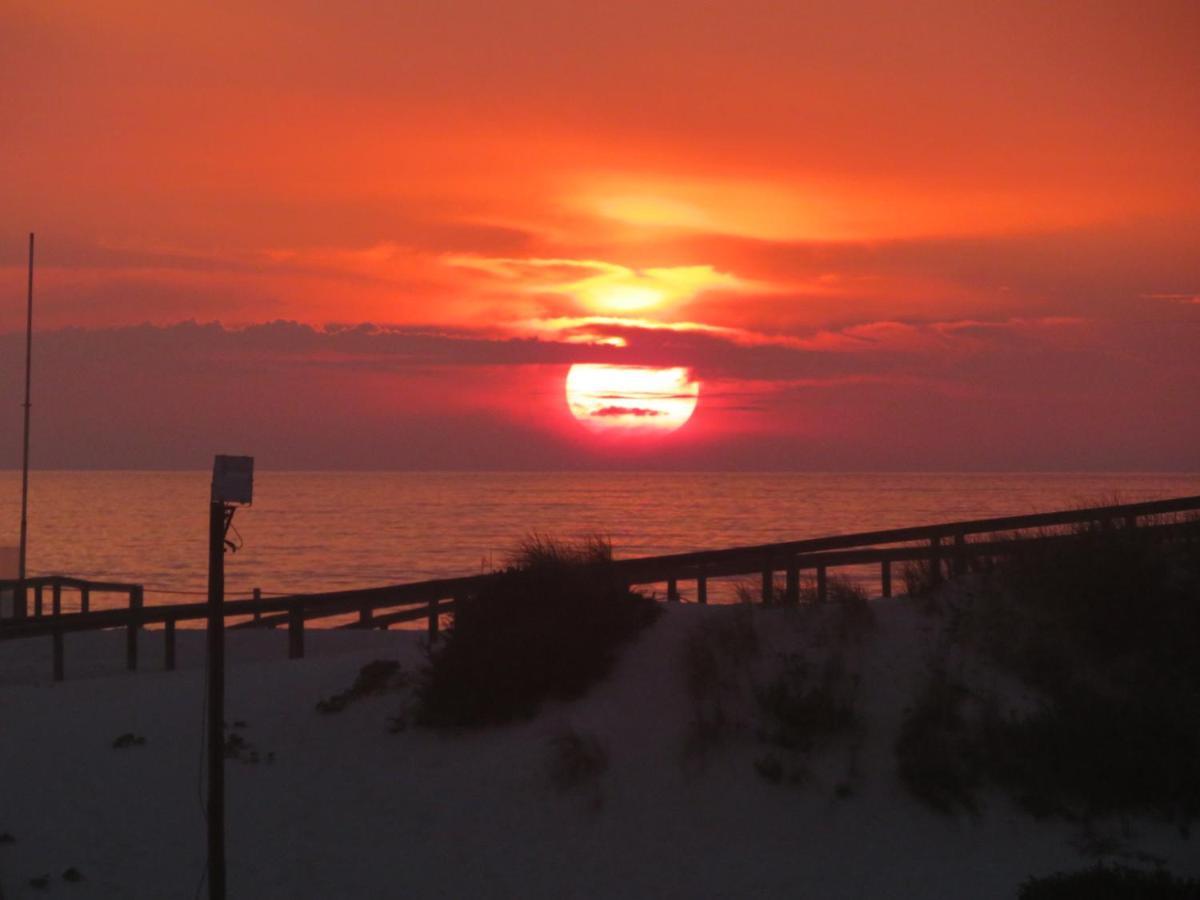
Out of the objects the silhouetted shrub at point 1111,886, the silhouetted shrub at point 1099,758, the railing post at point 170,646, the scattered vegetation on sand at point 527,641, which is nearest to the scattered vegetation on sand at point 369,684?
the scattered vegetation on sand at point 527,641

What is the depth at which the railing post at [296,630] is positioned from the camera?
671 inches

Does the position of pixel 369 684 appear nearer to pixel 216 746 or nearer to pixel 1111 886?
pixel 216 746

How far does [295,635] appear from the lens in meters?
17.3

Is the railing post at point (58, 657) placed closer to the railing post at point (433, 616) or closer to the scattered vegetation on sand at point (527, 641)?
the railing post at point (433, 616)

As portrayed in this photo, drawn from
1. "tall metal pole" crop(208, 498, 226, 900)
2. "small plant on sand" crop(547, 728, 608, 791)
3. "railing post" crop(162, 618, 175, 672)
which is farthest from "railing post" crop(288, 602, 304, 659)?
"tall metal pole" crop(208, 498, 226, 900)

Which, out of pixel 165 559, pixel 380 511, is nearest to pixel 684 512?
pixel 380 511

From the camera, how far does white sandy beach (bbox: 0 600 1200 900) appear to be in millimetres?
11016

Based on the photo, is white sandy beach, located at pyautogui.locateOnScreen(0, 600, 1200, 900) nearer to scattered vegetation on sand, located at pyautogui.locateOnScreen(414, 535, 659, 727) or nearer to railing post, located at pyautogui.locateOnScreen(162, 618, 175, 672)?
scattered vegetation on sand, located at pyautogui.locateOnScreen(414, 535, 659, 727)

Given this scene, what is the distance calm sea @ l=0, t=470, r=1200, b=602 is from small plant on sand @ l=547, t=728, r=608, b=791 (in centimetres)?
2706

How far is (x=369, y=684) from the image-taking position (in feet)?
49.6

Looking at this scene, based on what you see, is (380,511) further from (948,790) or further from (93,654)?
(948,790)

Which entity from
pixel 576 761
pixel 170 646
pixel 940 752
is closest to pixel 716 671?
pixel 576 761

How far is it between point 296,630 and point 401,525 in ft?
253

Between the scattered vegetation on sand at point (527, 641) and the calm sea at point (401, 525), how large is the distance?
993 inches
